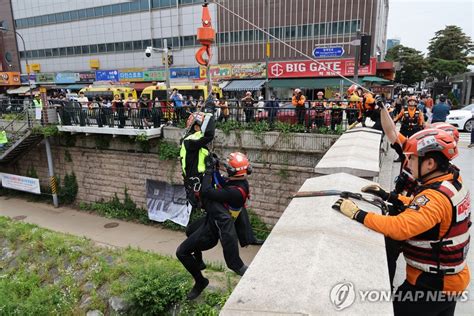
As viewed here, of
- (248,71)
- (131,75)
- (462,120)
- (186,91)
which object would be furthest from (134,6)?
(462,120)

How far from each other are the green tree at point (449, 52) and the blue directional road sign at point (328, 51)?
2128cm

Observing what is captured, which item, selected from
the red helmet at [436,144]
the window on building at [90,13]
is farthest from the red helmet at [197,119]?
the window on building at [90,13]

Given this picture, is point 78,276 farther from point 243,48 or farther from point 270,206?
point 243,48

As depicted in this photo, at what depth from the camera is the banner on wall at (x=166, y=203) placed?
1357 centimetres

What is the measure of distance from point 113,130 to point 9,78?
4312 centimetres

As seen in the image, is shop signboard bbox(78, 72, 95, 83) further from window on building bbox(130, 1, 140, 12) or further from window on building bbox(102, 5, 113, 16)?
window on building bbox(130, 1, 140, 12)

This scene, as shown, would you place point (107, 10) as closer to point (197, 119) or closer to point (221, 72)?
point (221, 72)

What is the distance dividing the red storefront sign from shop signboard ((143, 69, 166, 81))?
12294 mm

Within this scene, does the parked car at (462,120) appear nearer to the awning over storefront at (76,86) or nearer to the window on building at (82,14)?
the awning over storefront at (76,86)

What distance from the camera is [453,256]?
2.29 meters

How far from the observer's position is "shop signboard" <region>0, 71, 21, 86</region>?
46469mm

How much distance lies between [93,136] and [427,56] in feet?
173

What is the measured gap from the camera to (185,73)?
35469 millimetres

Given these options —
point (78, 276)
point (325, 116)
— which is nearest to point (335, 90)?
point (325, 116)
